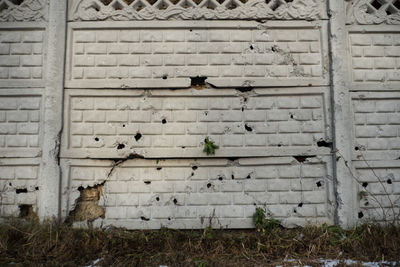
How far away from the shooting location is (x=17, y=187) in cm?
344

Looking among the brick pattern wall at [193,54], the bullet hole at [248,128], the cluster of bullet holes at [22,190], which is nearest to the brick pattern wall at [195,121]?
the bullet hole at [248,128]

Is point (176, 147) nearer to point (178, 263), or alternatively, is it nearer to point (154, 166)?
point (154, 166)

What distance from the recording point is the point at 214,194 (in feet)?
11.4

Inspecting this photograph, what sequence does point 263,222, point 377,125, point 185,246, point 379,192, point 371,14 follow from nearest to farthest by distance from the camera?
point 185,246
point 263,222
point 379,192
point 377,125
point 371,14

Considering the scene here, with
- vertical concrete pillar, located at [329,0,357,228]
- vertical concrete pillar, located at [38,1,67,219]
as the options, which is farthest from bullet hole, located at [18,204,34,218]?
vertical concrete pillar, located at [329,0,357,228]

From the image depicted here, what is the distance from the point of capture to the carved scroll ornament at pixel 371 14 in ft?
12.1

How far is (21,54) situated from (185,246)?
10.9ft

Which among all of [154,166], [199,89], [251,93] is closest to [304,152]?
[251,93]

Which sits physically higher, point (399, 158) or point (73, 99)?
point (73, 99)

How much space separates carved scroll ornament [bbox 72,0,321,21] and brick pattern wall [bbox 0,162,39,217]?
83.8 inches

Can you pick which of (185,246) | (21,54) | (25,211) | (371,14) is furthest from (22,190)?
(371,14)

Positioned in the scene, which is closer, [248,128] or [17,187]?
[17,187]

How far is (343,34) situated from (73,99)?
3.72 meters

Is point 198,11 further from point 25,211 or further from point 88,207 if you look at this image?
point 25,211
